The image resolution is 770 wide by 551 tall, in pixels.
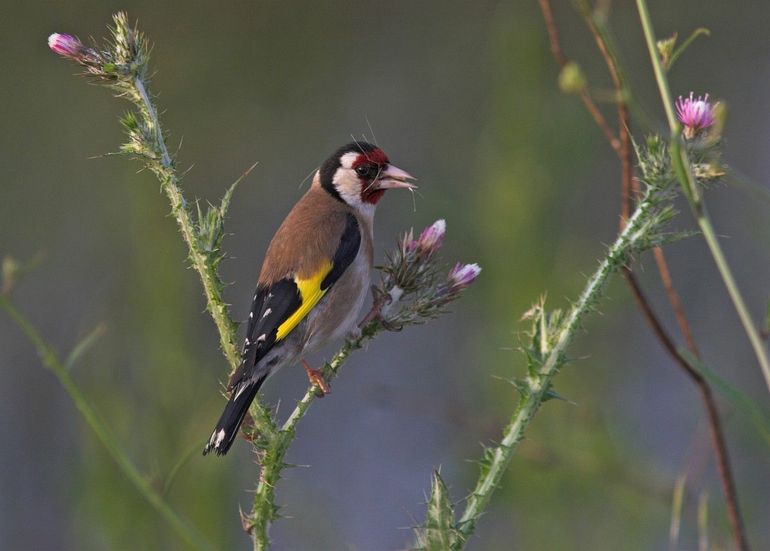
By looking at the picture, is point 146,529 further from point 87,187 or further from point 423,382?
point 87,187

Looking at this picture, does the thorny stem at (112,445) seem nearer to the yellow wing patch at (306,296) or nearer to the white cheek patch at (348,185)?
the yellow wing patch at (306,296)

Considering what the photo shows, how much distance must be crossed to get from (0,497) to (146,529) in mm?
3152

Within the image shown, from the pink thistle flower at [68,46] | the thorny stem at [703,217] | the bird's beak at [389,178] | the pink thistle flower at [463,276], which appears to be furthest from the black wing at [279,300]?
the thorny stem at [703,217]

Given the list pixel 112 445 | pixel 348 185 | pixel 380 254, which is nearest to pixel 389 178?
pixel 348 185

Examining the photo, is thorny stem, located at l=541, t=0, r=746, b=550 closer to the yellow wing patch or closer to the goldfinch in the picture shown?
the goldfinch

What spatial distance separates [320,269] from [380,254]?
8.96 feet

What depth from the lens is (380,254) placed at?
636 centimetres

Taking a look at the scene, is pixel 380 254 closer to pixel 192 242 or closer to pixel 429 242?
pixel 429 242

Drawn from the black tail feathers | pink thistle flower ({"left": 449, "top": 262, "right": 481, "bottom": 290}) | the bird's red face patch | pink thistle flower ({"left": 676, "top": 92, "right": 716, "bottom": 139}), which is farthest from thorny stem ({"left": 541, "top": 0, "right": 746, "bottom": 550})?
the black tail feathers

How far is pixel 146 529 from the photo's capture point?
4.11 m

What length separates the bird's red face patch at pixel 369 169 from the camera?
4.01 metres

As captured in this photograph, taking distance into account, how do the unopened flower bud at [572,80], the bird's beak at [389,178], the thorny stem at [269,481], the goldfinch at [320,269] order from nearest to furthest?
the unopened flower bud at [572,80] < the thorny stem at [269,481] < the goldfinch at [320,269] < the bird's beak at [389,178]

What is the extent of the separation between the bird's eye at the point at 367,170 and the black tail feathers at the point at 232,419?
4.96 ft

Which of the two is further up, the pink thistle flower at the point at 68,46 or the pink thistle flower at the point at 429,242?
the pink thistle flower at the point at 68,46
